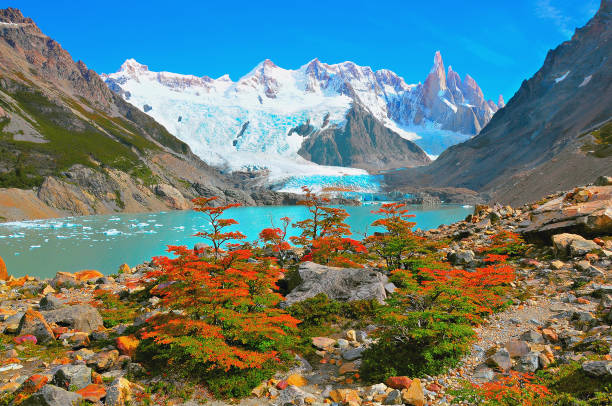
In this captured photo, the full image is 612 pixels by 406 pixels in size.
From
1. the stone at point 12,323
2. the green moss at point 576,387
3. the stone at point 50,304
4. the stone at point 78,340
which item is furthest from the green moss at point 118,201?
the green moss at point 576,387

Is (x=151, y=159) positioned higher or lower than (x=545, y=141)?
lower

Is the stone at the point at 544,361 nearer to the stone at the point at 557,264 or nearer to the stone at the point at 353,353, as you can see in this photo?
the stone at the point at 353,353

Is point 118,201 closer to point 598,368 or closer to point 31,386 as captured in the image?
point 31,386

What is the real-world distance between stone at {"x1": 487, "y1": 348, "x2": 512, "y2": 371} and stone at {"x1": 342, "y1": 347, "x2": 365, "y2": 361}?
3.06m

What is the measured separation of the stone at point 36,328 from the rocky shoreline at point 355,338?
0.10 feet

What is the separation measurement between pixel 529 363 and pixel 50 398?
8.69m

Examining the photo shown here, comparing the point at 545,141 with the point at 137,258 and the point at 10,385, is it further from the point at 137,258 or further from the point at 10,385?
the point at 10,385

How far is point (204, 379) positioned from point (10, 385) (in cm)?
384

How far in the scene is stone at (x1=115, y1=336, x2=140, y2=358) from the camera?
8492 millimetres

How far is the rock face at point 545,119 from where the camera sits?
127 metres

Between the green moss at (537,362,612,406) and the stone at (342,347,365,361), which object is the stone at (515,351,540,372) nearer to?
the green moss at (537,362,612,406)

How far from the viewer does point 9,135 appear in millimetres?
93188

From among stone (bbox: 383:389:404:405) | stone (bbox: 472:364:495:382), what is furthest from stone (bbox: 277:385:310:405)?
stone (bbox: 472:364:495:382)

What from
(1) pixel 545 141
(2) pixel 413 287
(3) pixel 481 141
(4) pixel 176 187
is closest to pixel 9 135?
(4) pixel 176 187
